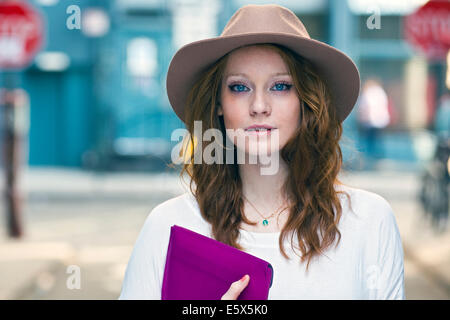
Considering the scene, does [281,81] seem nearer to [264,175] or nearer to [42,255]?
[264,175]

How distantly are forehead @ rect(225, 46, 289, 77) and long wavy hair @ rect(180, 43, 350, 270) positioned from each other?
0.7 inches

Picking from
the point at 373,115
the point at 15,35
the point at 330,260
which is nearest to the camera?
the point at 330,260

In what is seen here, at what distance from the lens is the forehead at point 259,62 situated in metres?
1.94

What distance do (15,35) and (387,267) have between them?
269 inches

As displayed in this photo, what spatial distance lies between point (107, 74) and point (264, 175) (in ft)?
41.9

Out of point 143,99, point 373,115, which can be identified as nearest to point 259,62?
point 373,115

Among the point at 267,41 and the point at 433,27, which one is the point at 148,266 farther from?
the point at 433,27

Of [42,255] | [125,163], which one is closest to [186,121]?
[42,255]

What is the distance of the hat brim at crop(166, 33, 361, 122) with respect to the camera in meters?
1.91

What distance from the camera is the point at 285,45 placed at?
195 centimetres

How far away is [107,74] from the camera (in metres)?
14.4

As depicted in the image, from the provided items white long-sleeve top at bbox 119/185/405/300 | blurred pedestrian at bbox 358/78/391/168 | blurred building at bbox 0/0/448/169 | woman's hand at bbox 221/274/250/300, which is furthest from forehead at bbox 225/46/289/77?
blurred pedestrian at bbox 358/78/391/168

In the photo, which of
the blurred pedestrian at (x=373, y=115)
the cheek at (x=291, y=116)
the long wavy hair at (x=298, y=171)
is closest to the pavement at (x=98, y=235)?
the long wavy hair at (x=298, y=171)
